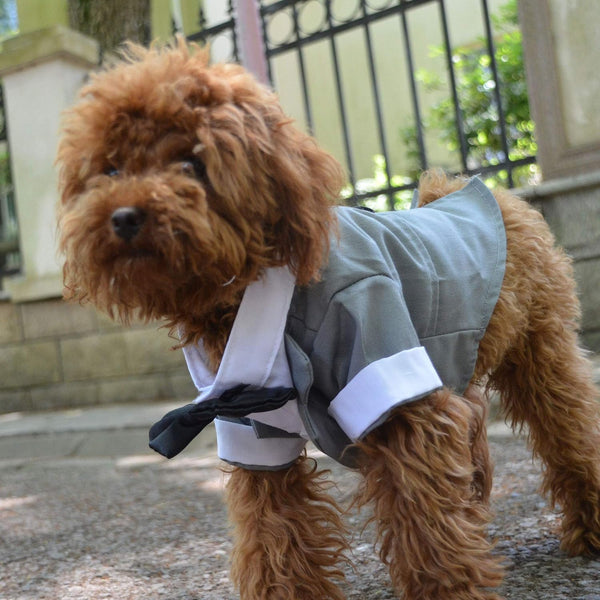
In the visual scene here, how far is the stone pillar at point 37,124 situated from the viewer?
23.5ft

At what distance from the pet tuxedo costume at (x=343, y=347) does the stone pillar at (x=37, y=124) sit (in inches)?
208

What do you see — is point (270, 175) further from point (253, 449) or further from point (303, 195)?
point (253, 449)

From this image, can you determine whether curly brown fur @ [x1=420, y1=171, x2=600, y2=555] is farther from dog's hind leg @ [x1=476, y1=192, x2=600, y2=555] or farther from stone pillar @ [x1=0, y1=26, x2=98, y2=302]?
stone pillar @ [x1=0, y1=26, x2=98, y2=302]

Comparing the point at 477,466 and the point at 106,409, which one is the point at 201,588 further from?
the point at 106,409

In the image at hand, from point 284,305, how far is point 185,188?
439mm

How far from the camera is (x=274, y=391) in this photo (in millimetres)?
2094

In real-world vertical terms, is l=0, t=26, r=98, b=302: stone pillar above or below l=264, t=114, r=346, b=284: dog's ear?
above

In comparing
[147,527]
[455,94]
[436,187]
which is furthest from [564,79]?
[147,527]

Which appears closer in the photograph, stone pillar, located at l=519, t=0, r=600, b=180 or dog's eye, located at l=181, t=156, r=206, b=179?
dog's eye, located at l=181, t=156, r=206, b=179

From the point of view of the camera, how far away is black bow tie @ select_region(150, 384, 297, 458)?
2.08 m

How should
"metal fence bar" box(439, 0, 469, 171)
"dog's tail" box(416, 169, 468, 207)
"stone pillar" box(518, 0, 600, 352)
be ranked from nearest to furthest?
"dog's tail" box(416, 169, 468, 207)
"stone pillar" box(518, 0, 600, 352)
"metal fence bar" box(439, 0, 469, 171)

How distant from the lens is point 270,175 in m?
2.00

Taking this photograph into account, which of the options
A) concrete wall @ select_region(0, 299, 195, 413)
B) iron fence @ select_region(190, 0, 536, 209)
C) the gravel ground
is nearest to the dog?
the gravel ground

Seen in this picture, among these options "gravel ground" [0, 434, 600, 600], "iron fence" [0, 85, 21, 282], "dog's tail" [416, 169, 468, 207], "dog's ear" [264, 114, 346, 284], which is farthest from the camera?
"iron fence" [0, 85, 21, 282]
